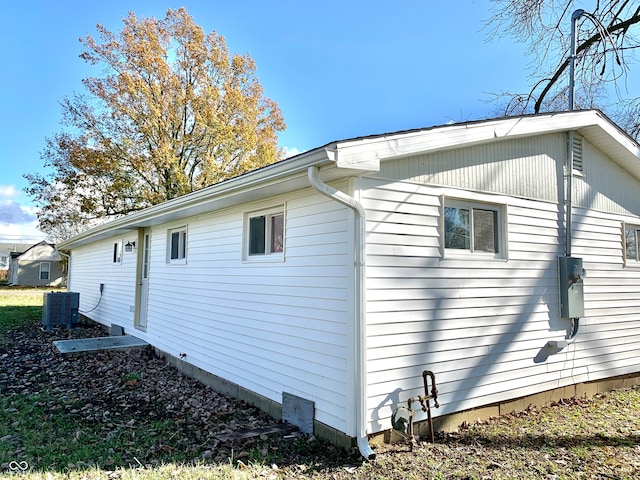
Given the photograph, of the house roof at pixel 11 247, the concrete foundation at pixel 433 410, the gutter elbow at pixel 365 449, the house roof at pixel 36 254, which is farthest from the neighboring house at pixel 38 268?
the gutter elbow at pixel 365 449

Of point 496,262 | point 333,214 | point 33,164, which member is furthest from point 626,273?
point 33,164

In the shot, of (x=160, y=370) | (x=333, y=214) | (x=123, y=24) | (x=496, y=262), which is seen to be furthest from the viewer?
(x=123, y=24)

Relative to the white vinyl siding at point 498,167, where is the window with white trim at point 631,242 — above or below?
below

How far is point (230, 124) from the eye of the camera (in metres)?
18.4

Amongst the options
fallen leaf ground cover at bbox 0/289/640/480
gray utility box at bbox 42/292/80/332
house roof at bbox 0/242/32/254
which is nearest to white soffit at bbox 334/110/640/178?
fallen leaf ground cover at bbox 0/289/640/480

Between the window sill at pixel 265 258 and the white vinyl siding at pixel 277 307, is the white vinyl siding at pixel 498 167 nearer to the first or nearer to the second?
the white vinyl siding at pixel 277 307

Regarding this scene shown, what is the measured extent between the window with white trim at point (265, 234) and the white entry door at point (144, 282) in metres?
4.68

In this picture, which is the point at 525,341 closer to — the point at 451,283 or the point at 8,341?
the point at 451,283

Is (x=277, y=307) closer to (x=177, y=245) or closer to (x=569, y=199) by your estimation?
(x=177, y=245)

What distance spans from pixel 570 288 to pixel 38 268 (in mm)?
42371

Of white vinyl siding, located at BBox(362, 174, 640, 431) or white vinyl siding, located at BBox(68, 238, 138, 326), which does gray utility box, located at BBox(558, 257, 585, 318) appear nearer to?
white vinyl siding, located at BBox(362, 174, 640, 431)

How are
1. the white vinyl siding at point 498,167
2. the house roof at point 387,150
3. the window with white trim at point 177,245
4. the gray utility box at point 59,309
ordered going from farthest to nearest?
the gray utility box at point 59,309
the window with white trim at point 177,245
the white vinyl siding at point 498,167
the house roof at point 387,150

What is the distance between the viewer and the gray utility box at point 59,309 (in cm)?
1165

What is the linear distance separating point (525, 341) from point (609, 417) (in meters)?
1.35
